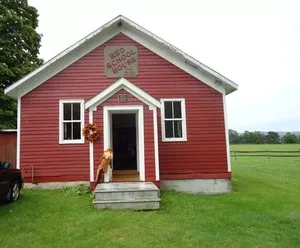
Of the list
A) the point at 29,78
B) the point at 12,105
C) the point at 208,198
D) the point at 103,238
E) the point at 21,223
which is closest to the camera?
the point at 103,238

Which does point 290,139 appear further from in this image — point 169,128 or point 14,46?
point 169,128

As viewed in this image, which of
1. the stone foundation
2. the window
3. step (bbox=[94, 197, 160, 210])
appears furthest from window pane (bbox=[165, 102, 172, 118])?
step (bbox=[94, 197, 160, 210])

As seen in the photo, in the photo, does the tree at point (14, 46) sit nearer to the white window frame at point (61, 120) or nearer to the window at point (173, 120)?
the white window frame at point (61, 120)

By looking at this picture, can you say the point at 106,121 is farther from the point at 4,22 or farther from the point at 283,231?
the point at 4,22

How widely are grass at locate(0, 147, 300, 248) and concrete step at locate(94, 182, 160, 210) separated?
31cm

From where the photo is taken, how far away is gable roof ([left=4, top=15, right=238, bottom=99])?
37.4 feet

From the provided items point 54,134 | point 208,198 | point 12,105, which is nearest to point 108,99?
point 54,134

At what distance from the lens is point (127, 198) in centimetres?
847

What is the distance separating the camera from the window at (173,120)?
11.7 meters

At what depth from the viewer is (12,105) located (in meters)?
18.1

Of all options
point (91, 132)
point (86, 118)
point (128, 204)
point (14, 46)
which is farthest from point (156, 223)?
point (14, 46)

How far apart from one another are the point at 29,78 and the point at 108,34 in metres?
3.29

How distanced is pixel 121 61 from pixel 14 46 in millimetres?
10557

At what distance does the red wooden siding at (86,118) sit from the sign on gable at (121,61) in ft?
0.57
